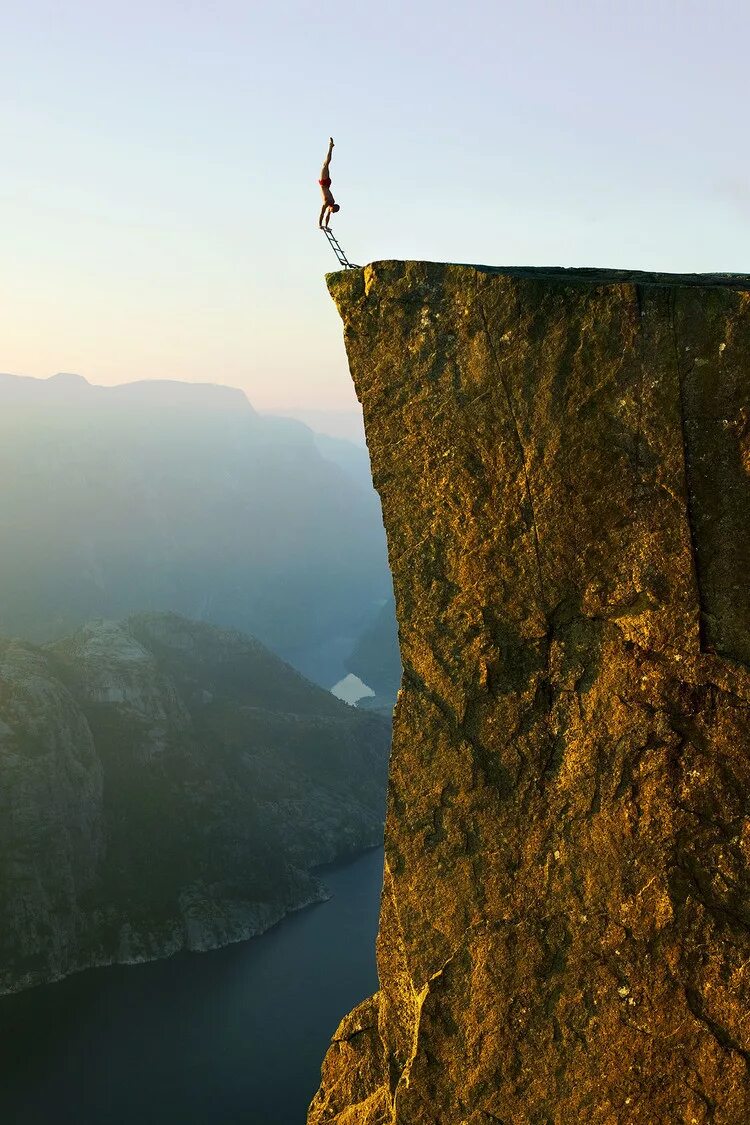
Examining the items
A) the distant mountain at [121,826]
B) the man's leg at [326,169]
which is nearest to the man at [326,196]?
the man's leg at [326,169]

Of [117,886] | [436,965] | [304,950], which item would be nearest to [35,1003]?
[117,886]

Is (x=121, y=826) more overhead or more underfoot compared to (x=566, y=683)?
more underfoot

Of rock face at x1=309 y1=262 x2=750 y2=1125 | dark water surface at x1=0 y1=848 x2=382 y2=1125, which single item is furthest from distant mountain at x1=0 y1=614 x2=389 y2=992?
rock face at x1=309 y1=262 x2=750 y2=1125

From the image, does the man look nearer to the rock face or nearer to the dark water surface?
the rock face

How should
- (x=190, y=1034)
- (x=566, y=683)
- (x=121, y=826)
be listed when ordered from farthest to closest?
(x=121, y=826) → (x=190, y=1034) → (x=566, y=683)

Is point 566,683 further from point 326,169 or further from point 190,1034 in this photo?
point 190,1034

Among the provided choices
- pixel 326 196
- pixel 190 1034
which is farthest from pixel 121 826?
pixel 326 196

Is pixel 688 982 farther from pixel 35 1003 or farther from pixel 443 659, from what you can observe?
pixel 35 1003

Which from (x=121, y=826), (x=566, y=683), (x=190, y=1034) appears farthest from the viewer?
(x=121, y=826)

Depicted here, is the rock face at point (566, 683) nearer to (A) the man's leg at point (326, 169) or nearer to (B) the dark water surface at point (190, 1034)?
(A) the man's leg at point (326, 169)
